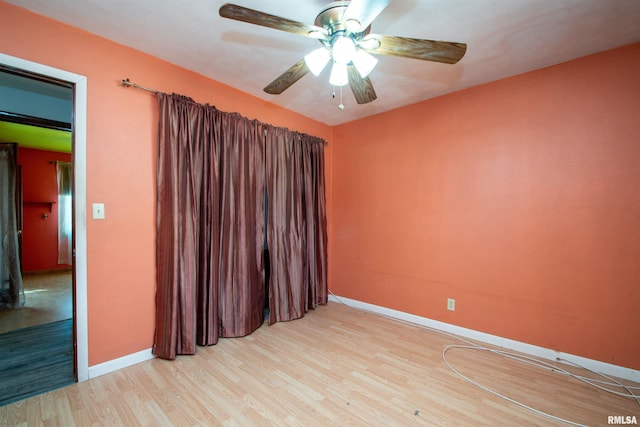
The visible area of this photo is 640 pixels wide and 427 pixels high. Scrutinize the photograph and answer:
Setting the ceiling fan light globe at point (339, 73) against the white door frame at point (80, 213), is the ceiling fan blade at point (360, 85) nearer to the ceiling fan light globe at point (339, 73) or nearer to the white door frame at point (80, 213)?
the ceiling fan light globe at point (339, 73)

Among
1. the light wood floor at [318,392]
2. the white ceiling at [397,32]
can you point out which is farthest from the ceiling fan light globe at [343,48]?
the light wood floor at [318,392]

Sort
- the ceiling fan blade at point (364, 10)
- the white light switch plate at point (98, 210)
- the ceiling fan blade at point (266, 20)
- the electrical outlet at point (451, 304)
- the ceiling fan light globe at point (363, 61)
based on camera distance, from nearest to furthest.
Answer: the ceiling fan blade at point (364, 10) → the ceiling fan blade at point (266, 20) → the ceiling fan light globe at point (363, 61) → the white light switch plate at point (98, 210) → the electrical outlet at point (451, 304)

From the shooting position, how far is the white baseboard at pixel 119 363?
192 centimetres

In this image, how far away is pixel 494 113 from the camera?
8.12 feet

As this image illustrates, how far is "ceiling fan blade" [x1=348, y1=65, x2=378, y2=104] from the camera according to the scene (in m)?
1.61

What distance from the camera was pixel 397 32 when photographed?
5.96ft

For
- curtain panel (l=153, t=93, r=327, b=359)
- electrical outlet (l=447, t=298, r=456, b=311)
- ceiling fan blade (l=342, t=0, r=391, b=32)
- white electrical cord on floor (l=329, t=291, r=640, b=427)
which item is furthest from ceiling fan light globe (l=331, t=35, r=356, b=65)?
electrical outlet (l=447, t=298, r=456, b=311)

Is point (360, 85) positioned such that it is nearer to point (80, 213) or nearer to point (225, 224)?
point (225, 224)

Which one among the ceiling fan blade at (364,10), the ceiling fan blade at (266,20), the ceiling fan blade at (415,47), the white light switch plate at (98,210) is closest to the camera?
the ceiling fan blade at (364,10)

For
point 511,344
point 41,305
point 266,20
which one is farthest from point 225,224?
point 41,305

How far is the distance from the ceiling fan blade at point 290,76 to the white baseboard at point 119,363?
2314 millimetres

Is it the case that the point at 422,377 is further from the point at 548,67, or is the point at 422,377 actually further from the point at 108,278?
the point at 548,67

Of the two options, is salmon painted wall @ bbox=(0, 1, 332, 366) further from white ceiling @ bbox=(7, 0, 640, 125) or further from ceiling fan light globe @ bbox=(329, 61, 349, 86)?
ceiling fan light globe @ bbox=(329, 61, 349, 86)

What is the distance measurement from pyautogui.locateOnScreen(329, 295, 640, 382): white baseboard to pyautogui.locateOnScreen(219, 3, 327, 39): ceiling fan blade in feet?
9.36
